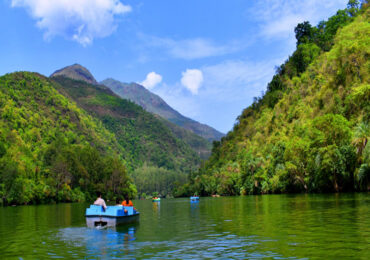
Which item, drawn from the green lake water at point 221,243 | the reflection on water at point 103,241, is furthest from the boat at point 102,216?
the green lake water at point 221,243

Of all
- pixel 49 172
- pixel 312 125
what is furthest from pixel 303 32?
pixel 49 172

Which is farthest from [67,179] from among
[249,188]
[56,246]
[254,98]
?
[56,246]

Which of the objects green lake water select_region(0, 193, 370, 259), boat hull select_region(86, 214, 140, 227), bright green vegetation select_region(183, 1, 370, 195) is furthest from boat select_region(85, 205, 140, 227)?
bright green vegetation select_region(183, 1, 370, 195)

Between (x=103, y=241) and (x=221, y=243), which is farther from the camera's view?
(x=103, y=241)

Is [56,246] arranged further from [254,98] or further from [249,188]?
[254,98]

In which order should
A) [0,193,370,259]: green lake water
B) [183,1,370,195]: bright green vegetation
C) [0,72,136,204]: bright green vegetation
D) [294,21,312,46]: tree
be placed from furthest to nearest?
[294,21,312,46]: tree, [0,72,136,204]: bright green vegetation, [183,1,370,195]: bright green vegetation, [0,193,370,259]: green lake water

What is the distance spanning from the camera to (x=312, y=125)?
71312 mm

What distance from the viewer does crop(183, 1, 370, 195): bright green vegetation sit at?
6344 centimetres

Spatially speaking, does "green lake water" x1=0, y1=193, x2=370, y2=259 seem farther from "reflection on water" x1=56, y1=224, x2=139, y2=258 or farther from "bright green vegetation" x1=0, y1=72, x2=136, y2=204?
"bright green vegetation" x1=0, y1=72, x2=136, y2=204

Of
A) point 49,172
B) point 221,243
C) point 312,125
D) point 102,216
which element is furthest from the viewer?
point 49,172

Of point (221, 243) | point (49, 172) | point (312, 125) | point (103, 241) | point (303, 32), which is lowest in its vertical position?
point (103, 241)

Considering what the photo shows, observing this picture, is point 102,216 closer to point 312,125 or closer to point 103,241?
point 103,241

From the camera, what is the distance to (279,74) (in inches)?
6245

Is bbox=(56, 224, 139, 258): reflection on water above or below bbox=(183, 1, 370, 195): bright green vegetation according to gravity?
below
